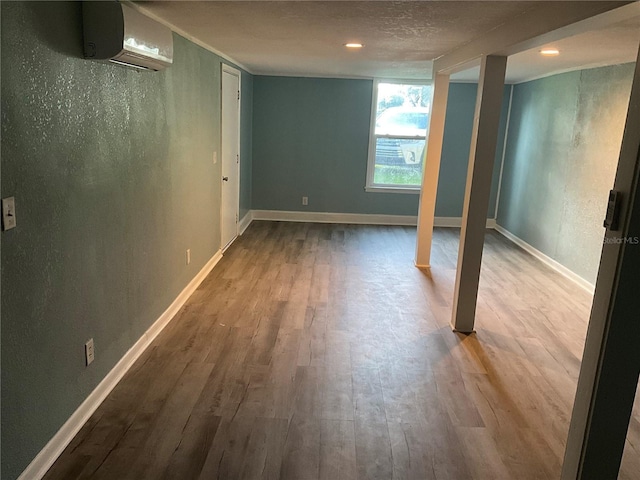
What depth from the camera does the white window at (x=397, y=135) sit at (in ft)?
23.9

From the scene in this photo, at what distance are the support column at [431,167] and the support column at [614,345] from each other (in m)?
3.53

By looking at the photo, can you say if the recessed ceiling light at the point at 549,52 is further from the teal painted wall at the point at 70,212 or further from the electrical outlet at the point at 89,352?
the electrical outlet at the point at 89,352

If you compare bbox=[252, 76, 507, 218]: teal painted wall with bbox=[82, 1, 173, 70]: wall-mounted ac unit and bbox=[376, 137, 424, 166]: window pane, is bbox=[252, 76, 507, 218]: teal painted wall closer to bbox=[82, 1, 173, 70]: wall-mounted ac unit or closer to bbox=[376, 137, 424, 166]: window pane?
bbox=[376, 137, 424, 166]: window pane

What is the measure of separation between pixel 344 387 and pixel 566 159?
404 centimetres

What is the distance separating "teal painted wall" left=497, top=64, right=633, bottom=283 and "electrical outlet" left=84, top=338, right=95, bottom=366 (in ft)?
14.3

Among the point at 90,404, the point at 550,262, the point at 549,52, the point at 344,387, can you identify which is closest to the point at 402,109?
the point at 550,262

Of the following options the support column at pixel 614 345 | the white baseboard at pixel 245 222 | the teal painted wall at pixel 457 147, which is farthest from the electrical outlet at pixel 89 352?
the teal painted wall at pixel 457 147

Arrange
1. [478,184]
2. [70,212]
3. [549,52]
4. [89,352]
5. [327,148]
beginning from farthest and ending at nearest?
[327,148] → [549,52] → [478,184] → [89,352] → [70,212]

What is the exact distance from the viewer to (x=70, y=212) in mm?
2238

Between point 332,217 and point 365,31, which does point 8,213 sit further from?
point 332,217

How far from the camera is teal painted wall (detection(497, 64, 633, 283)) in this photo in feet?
15.6

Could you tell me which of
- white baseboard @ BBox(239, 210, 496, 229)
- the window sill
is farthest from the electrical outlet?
the window sill

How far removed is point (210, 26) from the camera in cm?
338

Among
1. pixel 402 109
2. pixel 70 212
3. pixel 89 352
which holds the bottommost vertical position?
pixel 89 352
